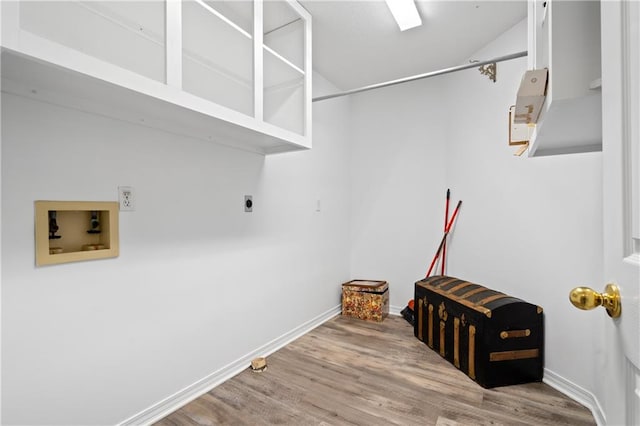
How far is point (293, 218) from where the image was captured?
2.73m

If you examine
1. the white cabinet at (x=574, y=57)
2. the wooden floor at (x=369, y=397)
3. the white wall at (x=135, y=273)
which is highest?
the white cabinet at (x=574, y=57)

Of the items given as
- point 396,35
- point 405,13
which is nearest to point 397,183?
point 396,35

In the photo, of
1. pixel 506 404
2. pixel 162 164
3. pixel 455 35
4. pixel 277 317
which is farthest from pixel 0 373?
pixel 455 35

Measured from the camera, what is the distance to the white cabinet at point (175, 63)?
3.16 ft

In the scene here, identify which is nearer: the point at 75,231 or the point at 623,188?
the point at 623,188

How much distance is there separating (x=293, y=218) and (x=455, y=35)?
2029 mm

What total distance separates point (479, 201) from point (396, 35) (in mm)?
1559

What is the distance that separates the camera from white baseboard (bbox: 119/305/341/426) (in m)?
1.60

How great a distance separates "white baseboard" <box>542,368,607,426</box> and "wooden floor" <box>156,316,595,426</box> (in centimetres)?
4

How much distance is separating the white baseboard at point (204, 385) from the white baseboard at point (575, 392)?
187 cm

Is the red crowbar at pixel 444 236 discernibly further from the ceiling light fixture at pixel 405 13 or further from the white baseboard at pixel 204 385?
the ceiling light fixture at pixel 405 13

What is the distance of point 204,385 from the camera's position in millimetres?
1895

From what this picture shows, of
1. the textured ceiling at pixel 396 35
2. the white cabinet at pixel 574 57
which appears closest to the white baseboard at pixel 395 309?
the textured ceiling at pixel 396 35

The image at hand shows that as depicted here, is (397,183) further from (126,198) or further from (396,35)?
(126,198)
